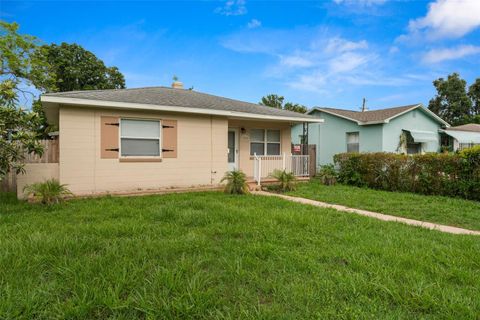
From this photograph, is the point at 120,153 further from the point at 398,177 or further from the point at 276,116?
the point at 398,177

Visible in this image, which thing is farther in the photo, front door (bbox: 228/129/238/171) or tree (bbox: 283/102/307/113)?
tree (bbox: 283/102/307/113)

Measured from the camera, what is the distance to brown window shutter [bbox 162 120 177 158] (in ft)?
28.7

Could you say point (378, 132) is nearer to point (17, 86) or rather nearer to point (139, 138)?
point (139, 138)

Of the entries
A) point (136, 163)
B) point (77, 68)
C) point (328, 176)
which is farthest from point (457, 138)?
point (77, 68)

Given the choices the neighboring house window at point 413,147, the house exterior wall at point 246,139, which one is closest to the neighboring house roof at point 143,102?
the house exterior wall at point 246,139

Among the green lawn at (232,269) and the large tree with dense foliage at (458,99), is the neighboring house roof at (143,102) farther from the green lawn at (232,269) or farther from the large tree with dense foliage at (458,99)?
the large tree with dense foliage at (458,99)

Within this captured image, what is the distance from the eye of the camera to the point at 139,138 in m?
8.45

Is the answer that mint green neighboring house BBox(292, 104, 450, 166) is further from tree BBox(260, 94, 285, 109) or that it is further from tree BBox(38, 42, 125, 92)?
tree BBox(260, 94, 285, 109)

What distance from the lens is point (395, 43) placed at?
45.9ft

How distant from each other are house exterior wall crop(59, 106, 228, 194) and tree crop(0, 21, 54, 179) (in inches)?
37.4

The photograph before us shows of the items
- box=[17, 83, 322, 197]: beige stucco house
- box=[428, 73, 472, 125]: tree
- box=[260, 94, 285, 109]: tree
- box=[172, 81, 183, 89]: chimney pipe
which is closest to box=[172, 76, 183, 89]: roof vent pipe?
box=[172, 81, 183, 89]: chimney pipe

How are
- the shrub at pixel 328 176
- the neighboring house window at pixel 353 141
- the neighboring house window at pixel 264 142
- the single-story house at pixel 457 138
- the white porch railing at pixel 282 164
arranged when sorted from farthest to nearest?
the single-story house at pixel 457 138 < the neighboring house window at pixel 353 141 < the neighboring house window at pixel 264 142 < the shrub at pixel 328 176 < the white porch railing at pixel 282 164

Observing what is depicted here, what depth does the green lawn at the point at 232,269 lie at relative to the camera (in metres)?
2.33

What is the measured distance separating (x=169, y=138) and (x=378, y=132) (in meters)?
11.1
